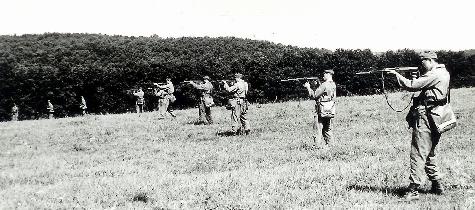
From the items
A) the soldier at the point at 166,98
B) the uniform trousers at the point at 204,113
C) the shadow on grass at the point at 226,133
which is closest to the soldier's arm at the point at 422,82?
the shadow on grass at the point at 226,133

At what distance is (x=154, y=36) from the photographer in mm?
65812

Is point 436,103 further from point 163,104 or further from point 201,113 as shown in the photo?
point 163,104

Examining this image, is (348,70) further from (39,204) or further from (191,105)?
(39,204)

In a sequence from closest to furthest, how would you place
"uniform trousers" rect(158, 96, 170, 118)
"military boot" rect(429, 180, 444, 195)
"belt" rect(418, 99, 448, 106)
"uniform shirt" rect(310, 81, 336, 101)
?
"belt" rect(418, 99, 448, 106) → "military boot" rect(429, 180, 444, 195) → "uniform shirt" rect(310, 81, 336, 101) → "uniform trousers" rect(158, 96, 170, 118)

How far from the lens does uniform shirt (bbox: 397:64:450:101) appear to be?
6.92 metres

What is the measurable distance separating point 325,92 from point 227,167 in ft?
10.9

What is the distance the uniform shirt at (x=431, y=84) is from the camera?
6918mm

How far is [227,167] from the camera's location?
10.7 m

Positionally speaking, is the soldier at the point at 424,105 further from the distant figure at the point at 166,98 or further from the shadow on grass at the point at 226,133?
the distant figure at the point at 166,98

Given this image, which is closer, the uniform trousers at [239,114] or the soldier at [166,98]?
the uniform trousers at [239,114]

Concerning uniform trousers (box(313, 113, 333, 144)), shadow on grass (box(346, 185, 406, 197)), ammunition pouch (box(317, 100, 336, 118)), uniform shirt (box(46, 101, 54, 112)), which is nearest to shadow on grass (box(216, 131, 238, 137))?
uniform trousers (box(313, 113, 333, 144))

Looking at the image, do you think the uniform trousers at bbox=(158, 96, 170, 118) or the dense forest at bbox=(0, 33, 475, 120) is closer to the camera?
the uniform trousers at bbox=(158, 96, 170, 118)

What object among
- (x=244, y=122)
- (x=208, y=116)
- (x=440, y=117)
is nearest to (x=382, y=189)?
(x=440, y=117)

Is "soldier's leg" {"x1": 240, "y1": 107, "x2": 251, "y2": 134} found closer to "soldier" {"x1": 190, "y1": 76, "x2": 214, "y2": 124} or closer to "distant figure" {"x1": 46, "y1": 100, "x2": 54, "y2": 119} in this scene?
"soldier" {"x1": 190, "y1": 76, "x2": 214, "y2": 124}
